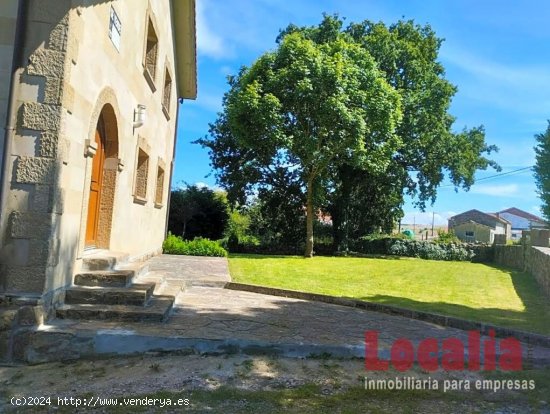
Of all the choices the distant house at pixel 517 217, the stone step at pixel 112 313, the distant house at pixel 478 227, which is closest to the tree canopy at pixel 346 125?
the stone step at pixel 112 313

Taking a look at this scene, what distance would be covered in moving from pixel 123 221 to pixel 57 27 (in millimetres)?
4260

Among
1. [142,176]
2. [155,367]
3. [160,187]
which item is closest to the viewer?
[155,367]

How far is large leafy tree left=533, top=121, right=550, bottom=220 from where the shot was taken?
22547 millimetres

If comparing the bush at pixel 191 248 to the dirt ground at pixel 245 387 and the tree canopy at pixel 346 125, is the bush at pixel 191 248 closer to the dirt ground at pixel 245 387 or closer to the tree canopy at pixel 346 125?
the tree canopy at pixel 346 125

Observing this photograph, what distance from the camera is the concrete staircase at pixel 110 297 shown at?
5.34 metres

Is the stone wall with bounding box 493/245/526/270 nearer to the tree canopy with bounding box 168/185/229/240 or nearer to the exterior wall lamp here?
the tree canopy with bounding box 168/185/229/240

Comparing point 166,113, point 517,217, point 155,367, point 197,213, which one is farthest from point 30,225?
point 517,217

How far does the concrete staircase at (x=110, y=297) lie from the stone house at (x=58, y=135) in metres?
0.18

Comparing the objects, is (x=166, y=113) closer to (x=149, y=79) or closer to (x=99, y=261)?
(x=149, y=79)

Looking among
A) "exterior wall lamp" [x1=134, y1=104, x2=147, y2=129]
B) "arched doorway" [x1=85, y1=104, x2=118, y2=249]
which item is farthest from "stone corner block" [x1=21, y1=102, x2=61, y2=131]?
"exterior wall lamp" [x1=134, y1=104, x2=147, y2=129]

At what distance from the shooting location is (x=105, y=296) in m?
5.69

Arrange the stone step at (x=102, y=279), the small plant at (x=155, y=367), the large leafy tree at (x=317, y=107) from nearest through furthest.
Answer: the small plant at (x=155, y=367) → the stone step at (x=102, y=279) → the large leafy tree at (x=317, y=107)

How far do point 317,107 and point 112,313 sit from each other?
14209 mm

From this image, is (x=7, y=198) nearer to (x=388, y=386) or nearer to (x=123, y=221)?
(x=123, y=221)
